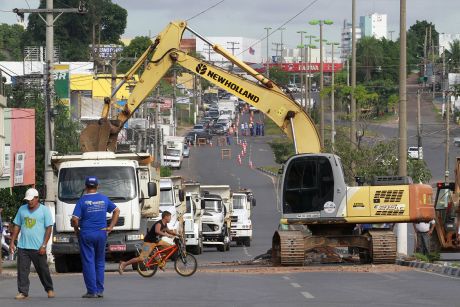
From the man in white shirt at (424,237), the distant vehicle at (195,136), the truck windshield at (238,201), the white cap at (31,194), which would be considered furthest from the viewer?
the distant vehicle at (195,136)

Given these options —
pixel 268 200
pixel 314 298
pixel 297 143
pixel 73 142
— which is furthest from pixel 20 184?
pixel 314 298

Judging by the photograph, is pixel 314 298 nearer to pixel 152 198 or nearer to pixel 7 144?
pixel 152 198

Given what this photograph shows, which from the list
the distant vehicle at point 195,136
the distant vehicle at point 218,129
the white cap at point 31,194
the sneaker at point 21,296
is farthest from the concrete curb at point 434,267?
the distant vehicle at point 218,129

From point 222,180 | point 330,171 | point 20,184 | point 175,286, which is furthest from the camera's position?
point 222,180

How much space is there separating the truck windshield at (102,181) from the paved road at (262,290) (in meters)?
4.09

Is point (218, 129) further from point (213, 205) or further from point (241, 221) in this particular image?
point (213, 205)

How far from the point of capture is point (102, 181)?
34844 mm

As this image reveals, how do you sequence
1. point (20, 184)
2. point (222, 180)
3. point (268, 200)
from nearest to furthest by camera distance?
point (20, 184)
point (268, 200)
point (222, 180)

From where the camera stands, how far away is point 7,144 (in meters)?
64.7

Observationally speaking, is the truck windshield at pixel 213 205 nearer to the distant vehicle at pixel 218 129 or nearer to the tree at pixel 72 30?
the distant vehicle at pixel 218 129

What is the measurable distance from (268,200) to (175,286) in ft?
202

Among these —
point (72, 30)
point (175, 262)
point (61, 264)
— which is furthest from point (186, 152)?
point (175, 262)

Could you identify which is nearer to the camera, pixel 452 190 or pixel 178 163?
pixel 452 190

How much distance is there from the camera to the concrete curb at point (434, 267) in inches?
1224
